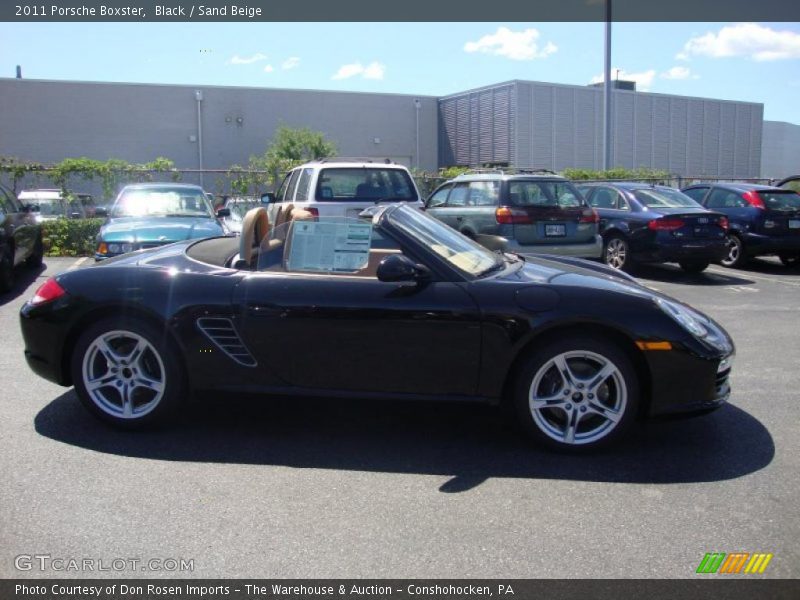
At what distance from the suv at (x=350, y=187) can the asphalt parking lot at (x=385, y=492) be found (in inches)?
191

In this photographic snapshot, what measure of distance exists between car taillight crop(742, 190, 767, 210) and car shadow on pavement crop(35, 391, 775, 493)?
943 centimetres

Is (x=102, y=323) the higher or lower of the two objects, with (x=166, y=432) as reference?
higher

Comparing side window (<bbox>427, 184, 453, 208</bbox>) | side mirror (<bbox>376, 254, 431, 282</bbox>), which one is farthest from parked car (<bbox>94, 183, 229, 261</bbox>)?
side mirror (<bbox>376, 254, 431, 282</bbox>)

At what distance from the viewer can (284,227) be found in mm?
4918

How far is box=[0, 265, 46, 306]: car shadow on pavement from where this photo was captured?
9773 mm

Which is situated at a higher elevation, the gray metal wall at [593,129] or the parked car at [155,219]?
the gray metal wall at [593,129]

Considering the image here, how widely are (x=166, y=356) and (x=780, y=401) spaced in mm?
4266

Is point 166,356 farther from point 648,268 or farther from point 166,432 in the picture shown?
point 648,268

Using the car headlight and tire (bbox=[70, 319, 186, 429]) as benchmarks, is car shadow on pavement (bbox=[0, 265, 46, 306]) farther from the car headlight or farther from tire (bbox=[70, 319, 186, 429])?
the car headlight

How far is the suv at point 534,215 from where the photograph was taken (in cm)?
1085

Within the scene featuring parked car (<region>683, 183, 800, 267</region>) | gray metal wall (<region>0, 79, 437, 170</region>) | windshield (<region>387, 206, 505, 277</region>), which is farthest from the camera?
gray metal wall (<region>0, 79, 437, 170</region>)

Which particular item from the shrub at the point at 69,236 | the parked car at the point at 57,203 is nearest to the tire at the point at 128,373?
the shrub at the point at 69,236

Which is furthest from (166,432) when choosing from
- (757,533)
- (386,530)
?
(757,533)

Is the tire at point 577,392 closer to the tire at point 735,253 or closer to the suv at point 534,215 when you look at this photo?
the suv at point 534,215
